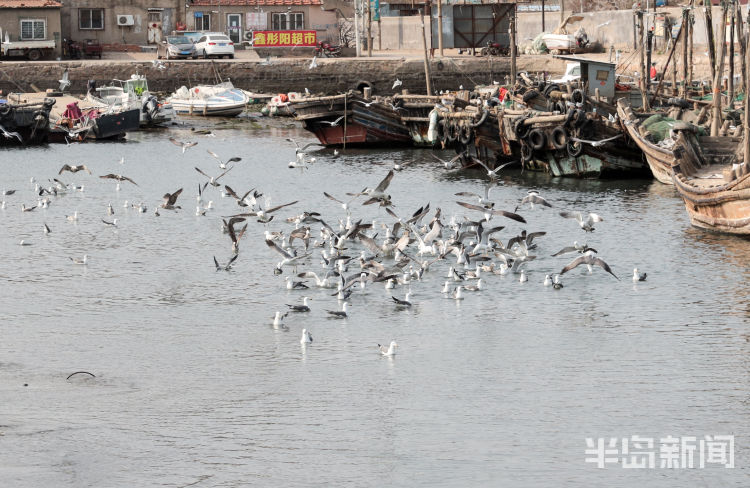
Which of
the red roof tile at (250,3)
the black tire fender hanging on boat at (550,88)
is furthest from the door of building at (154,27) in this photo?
the black tire fender hanging on boat at (550,88)

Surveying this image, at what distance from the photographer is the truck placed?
182 ft

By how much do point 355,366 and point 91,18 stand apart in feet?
164

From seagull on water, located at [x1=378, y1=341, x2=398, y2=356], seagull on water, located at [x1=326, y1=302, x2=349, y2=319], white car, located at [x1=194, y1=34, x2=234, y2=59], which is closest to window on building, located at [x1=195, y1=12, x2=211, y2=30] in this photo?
white car, located at [x1=194, y1=34, x2=234, y2=59]

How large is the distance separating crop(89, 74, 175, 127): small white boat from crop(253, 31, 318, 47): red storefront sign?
44.1 ft

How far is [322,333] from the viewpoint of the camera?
1527 cm

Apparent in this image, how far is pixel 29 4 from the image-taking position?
56031mm

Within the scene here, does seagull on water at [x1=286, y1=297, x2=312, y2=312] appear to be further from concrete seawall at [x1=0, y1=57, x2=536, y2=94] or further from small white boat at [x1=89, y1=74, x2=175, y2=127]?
concrete seawall at [x1=0, y1=57, x2=536, y2=94]

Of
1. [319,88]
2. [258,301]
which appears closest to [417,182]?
[258,301]

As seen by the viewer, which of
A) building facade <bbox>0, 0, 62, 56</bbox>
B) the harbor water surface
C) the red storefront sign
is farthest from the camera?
the red storefront sign

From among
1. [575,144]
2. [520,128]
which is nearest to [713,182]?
Answer: [575,144]

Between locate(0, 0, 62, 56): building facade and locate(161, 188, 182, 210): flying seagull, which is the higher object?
locate(0, 0, 62, 56): building facade

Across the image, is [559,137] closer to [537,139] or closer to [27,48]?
[537,139]

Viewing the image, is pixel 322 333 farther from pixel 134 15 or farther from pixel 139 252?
pixel 134 15

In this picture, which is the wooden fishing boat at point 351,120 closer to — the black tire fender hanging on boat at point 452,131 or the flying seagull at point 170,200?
the black tire fender hanging on boat at point 452,131
